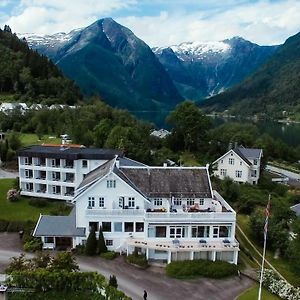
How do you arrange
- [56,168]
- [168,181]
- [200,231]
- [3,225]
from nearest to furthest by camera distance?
1. [200,231]
2. [168,181]
3. [3,225]
4. [56,168]

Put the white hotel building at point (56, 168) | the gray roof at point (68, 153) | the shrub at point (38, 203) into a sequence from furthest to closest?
the white hotel building at point (56, 168)
the gray roof at point (68, 153)
the shrub at point (38, 203)

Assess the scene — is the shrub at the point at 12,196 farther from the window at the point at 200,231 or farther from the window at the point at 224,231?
the window at the point at 224,231

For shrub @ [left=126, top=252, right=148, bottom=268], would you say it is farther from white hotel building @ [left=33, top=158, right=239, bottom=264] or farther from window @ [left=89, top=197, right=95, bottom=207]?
window @ [left=89, top=197, right=95, bottom=207]

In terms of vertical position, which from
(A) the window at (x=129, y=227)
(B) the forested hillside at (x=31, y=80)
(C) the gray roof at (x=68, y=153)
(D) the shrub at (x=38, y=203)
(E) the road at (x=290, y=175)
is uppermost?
(B) the forested hillside at (x=31, y=80)

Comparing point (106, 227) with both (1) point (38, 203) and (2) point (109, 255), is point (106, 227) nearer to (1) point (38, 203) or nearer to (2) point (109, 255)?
(2) point (109, 255)

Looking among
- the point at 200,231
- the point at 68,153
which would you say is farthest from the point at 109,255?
the point at 68,153

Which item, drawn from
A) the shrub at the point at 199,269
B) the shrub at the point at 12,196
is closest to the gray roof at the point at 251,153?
the shrub at the point at 199,269
